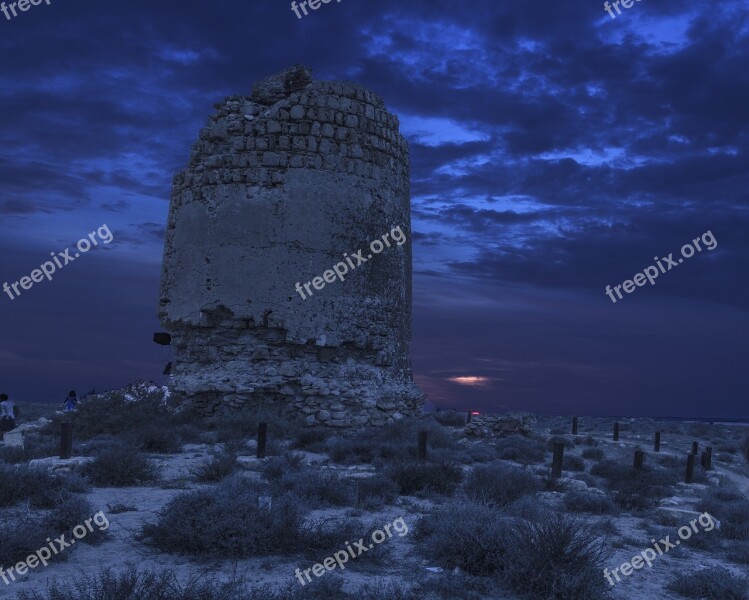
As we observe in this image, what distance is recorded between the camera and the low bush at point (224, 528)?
19.4 feet

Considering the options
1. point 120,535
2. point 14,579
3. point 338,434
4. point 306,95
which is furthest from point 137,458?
point 306,95

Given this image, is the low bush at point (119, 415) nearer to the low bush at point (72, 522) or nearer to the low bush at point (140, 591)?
the low bush at point (72, 522)

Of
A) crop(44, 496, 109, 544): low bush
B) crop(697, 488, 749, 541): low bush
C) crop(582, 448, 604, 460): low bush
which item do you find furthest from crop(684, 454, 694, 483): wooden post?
crop(44, 496, 109, 544): low bush

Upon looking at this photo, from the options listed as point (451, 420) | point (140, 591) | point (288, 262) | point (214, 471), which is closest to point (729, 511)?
point (214, 471)

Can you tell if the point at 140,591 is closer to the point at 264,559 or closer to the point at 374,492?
the point at 264,559

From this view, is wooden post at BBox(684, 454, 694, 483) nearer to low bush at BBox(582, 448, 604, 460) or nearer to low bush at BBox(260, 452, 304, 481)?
low bush at BBox(582, 448, 604, 460)

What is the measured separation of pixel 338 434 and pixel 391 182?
19.3 ft

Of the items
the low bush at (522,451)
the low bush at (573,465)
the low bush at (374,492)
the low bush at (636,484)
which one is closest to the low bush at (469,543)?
the low bush at (374,492)

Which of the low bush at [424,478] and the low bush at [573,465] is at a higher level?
the low bush at [424,478]

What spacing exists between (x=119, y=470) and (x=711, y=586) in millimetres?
6962

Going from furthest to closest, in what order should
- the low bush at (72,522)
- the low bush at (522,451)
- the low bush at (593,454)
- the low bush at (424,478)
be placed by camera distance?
the low bush at (593,454)
the low bush at (522,451)
the low bush at (424,478)
the low bush at (72,522)

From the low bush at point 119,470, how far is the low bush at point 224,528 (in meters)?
2.72

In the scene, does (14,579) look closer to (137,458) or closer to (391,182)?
(137,458)

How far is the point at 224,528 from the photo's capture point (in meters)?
5.98
